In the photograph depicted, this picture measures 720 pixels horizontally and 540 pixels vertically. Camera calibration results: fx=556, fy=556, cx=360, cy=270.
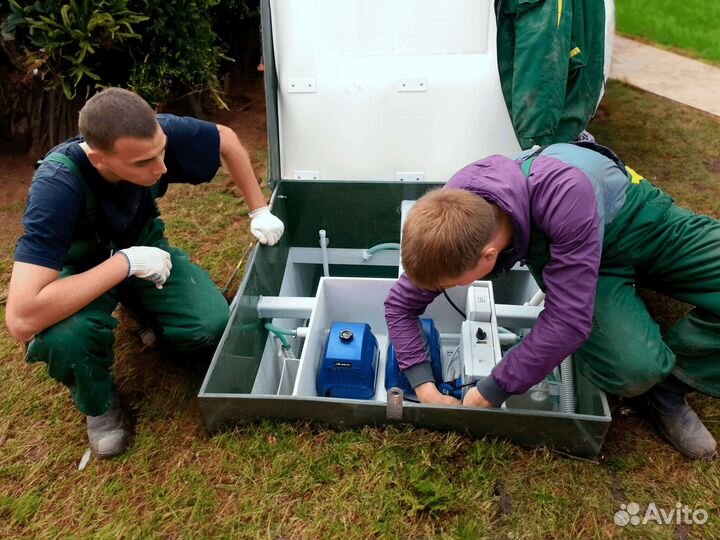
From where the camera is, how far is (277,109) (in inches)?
114

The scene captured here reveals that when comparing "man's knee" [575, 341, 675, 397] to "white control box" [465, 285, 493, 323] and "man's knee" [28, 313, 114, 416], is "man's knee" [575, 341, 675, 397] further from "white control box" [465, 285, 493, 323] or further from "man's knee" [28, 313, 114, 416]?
"man's knee" [28, 313, 114, 416]

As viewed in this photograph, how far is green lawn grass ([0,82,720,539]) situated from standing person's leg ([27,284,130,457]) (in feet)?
0.28

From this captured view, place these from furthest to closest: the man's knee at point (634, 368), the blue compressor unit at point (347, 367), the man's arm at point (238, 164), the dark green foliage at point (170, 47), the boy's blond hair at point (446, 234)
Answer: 1. the dark green foliage at point (170, 47)
2. the man's arm at point (238, 164)
3. the blue compressor unit at point (347, 367)
4. the man's knee at point (634, 368)
5. the boy's blond hair at point (446, 234)

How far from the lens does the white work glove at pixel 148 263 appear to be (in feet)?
6.52

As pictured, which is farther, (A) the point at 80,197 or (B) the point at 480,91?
(B) the point at 480,91

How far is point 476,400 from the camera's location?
5.75ft

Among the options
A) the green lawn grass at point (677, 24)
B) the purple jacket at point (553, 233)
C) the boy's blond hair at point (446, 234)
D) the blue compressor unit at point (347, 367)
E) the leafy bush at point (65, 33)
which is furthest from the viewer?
the green lawn grass at point (677, 24)

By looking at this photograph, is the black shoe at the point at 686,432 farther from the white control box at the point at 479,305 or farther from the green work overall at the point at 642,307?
the white control box at the point at 479,305

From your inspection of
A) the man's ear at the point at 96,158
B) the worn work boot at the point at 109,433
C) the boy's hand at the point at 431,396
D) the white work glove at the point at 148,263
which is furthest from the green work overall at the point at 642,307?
the worn work boot at the point at 109,433

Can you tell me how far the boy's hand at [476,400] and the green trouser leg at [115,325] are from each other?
3.34ft

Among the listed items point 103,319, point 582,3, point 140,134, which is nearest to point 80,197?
point 140,134

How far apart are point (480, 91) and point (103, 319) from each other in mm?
2018

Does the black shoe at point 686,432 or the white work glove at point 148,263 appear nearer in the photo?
the black shoe at point 686,432

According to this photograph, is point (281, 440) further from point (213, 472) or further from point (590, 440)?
point (590, 440)
